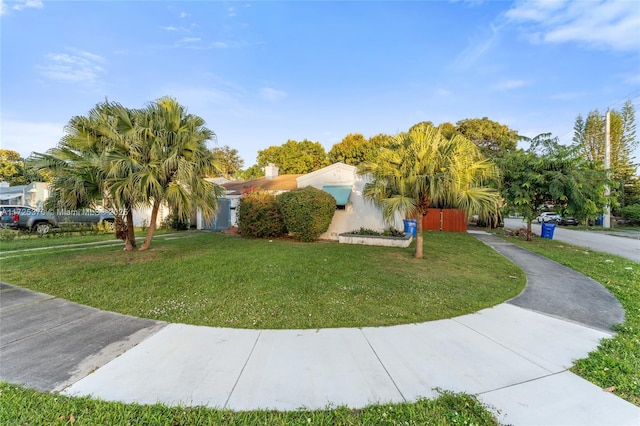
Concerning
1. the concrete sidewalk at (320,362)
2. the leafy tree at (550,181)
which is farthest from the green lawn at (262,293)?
the leafy tree at (550,181)

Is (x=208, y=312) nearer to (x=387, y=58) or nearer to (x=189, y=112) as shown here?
(x=189, y=112)

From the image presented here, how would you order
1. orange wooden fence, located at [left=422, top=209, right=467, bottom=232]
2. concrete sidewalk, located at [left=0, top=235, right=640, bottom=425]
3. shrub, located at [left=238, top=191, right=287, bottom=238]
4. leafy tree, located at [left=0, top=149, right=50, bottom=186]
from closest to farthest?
concrete sidewalk, located at [left=0, top=235, right=640, bottom=425] → shrub, located at [left=238, top=191, right=287, bottom=238] → orange wooden fence, located at [left=422, top=209, right=467, bottom=232] → leafy tree, located at [left=0, top=149, right=50, bottom=186]

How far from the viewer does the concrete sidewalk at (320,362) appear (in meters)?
2.36

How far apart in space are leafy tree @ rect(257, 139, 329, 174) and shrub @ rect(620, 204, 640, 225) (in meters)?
32.4

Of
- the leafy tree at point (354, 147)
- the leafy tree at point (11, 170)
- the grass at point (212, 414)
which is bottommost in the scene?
the grass at point (212, 414)

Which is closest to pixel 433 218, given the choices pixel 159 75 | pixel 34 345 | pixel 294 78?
pixel 294 78

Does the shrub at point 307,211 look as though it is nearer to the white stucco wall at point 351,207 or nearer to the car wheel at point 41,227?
the white stucco wall at point 351,207

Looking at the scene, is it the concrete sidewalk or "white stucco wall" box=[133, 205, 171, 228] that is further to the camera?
"white stucco wall" box=[133, 205, 171, 228]

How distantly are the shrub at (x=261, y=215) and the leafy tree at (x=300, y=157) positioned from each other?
76.1 ft

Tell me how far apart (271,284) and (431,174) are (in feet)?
18.2

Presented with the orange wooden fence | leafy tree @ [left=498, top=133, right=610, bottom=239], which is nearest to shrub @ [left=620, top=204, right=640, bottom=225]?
the orange wooden fence

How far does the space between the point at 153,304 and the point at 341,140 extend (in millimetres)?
32408

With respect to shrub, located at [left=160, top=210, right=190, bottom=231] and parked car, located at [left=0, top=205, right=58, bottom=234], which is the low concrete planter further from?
parked car, located at [left=0, top=205, right=58, bottom=234]

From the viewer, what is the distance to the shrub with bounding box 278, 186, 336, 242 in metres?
11.5
